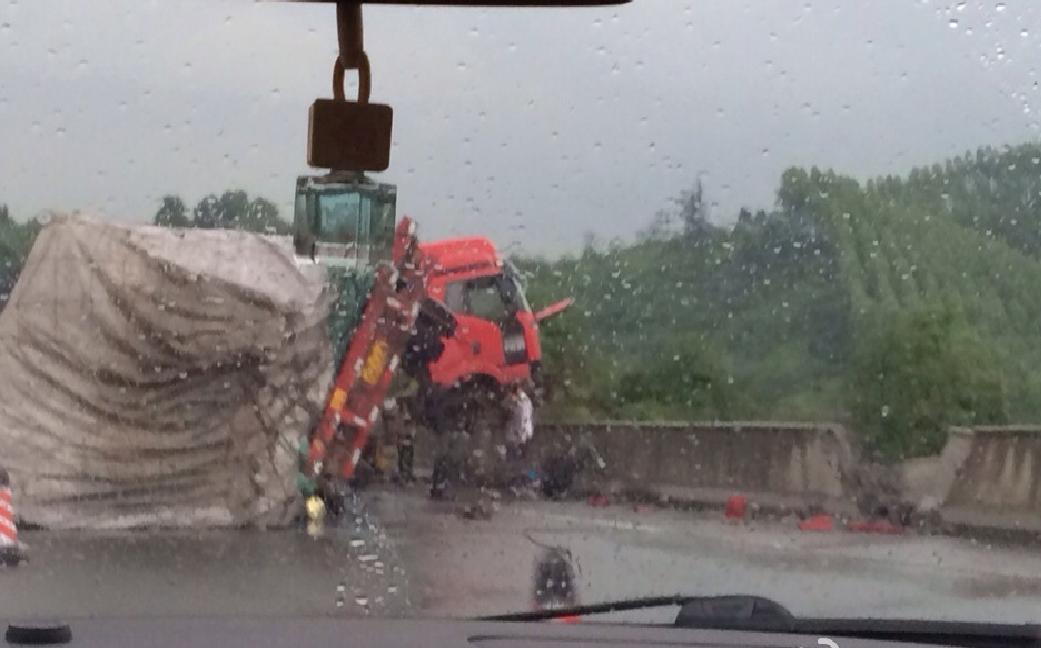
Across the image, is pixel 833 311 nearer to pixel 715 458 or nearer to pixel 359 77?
pixel 715 458

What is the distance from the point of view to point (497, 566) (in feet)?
12.5

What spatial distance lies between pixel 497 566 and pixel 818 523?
0.99m

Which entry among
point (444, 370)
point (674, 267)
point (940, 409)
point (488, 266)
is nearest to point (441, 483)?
point (444, 370)

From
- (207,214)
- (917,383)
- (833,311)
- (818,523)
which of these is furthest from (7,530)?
(917,383)

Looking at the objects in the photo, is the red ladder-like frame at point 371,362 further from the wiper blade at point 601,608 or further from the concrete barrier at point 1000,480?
the concrete barrier at point 1000,480

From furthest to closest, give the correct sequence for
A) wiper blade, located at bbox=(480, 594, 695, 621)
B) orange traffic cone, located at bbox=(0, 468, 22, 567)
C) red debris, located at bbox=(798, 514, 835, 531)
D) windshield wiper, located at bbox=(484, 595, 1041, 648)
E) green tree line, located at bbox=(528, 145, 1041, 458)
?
red debris, located at bbox=(798, 514, 835, 531) → green tree line, located at bbox=(528, 145, 1041, 458) → orange traffic cone, located at bbox=(0, 468, 22, 567) → wiper blade, located at bbox=(480, 594, 695, 621) → windshield wiper, located at bbox=(484, 595, 1041, 648)

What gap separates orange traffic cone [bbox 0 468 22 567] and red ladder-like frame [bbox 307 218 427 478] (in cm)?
79

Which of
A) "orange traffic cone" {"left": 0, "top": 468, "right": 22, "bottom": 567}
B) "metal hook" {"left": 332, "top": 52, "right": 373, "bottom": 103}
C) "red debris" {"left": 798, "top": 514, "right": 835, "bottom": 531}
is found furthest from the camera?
"red debris" {"left": 798, "top": 514, "right": 835, "bottom": 531}

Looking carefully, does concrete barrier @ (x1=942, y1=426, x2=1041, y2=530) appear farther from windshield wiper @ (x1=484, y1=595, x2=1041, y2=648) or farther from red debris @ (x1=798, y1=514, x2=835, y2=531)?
windshield wiper @ (x1=484, y1=595, x2=1041, y2=648)

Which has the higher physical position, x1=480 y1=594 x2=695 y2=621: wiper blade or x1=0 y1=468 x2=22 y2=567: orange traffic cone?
x1=0 y1=468 x2=22 y2=567: orange traffic cone

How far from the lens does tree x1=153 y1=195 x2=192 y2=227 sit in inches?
152

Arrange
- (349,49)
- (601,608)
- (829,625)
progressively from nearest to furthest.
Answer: (829,625) < (601,608) < (349,49)

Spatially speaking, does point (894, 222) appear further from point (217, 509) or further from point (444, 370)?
point (217, 509)

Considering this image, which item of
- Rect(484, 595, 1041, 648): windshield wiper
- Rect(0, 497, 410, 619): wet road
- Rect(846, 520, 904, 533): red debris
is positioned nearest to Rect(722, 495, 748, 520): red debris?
Rect(846, 520, 904, 533): red debris
